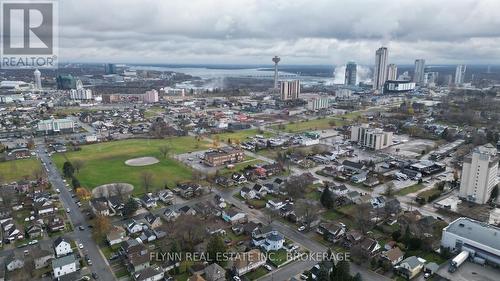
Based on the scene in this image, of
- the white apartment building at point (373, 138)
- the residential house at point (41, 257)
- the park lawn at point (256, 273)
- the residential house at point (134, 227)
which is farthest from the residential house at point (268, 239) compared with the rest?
the white apartment building at point (373, 138)

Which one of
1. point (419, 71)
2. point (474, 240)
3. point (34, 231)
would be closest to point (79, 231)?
point (34, 231)

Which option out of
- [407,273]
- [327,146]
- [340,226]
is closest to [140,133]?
[327,146]

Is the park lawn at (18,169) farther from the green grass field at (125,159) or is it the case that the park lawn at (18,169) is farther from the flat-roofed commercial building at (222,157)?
the flat-roofed commercial building at (222,157)

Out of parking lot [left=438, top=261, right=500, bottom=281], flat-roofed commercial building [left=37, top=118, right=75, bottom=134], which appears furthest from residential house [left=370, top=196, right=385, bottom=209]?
flat-roofed commercial building [left=37, top=118, right=75, bottom=134]

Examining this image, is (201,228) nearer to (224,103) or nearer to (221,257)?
(221,257)

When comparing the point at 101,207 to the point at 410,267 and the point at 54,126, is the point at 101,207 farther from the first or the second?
the point at 54,126
